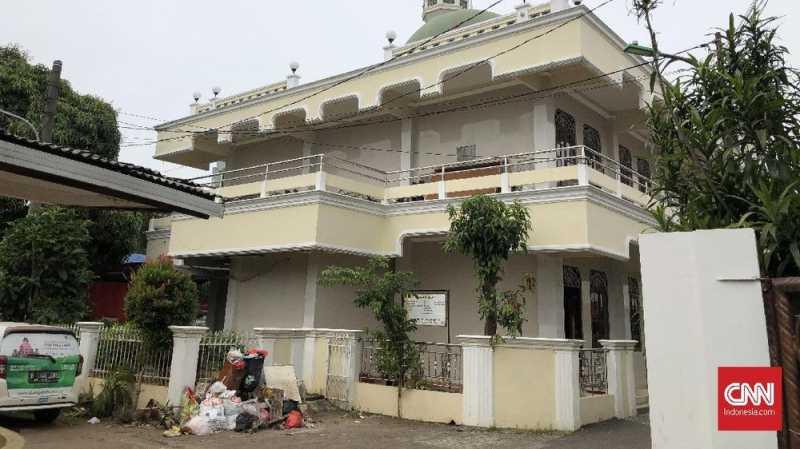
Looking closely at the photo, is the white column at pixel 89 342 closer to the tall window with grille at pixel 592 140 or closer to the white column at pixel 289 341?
the white column at pixel 289 341

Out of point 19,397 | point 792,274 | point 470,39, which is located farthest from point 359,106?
point 792,274

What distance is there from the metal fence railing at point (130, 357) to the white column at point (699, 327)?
9183mm

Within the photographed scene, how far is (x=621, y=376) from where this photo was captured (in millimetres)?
10445

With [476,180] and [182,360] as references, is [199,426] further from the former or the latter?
[476,180]

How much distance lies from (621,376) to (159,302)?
8640 mm

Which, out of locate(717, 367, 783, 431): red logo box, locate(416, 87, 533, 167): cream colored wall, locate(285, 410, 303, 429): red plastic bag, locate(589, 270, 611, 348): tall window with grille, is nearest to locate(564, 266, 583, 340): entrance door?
locate(589, 270, 611, 348): tall window with grille

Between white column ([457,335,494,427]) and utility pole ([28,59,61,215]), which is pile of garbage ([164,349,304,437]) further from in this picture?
utility pole ([28,59,61,215])

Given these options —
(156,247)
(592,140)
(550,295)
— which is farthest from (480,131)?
(156,247)

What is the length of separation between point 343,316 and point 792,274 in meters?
11.4

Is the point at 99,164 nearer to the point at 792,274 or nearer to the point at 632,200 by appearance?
the point at 792,274

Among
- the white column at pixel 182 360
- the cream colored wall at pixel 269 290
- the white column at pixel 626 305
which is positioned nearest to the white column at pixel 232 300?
the cream colored wall at pixel 269 290

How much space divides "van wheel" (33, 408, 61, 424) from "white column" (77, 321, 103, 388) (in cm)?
192

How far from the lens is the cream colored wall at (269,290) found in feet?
46.1

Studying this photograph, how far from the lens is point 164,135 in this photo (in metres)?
19.5
